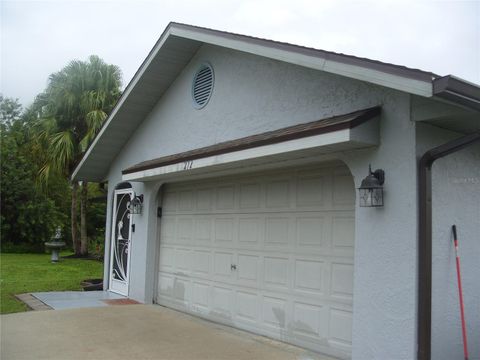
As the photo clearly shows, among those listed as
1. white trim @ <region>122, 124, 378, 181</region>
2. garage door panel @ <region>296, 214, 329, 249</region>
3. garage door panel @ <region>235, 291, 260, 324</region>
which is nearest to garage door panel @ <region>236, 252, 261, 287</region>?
garage door panel @ <region>235, 291, 260, 324</region>

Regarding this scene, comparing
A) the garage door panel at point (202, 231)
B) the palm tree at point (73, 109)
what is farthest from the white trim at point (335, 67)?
the palm tree at point (73, 109)

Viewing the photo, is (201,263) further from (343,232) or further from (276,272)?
(343,232)

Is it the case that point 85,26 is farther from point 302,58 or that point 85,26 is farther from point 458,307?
point 458,307

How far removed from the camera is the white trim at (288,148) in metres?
5.18

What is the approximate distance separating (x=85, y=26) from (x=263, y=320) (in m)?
8.15

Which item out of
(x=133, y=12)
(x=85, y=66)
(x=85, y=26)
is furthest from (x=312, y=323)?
(x=85, y=66)

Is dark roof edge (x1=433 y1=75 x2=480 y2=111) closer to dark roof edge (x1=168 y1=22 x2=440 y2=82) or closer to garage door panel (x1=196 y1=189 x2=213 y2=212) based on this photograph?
dark roof edge (x1=168 y1=22 x2=440 y2=82)

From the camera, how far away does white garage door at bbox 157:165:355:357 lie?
20.2 feet

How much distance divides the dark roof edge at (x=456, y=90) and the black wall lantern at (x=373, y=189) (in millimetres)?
1233

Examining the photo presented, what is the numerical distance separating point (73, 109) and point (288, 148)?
14483 millimetres

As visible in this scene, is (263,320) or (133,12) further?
(133,12)

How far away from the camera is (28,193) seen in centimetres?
2400

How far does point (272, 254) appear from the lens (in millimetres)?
7164

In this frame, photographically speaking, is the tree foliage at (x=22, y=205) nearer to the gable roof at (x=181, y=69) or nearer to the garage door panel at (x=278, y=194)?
the gable roof at (x=181, y=69)
